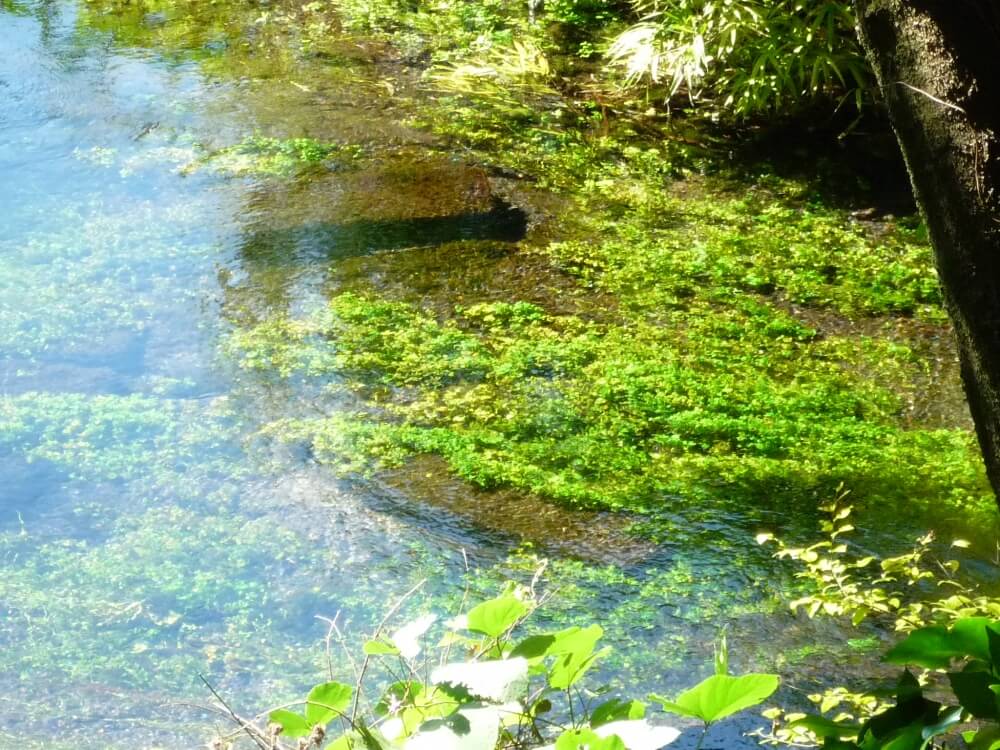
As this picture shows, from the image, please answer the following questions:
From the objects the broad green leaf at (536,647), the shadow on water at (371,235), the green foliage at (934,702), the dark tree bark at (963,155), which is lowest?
the shadow on water at (371,235)

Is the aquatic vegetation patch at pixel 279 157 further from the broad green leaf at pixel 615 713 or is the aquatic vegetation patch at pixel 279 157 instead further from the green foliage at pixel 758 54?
the broad green leaf at pixel 615 713

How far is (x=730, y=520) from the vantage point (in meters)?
3.45

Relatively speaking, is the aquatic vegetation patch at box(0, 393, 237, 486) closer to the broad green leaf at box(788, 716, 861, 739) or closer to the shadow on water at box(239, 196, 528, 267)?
the shadow on water at box(239, 196, 528, 267)

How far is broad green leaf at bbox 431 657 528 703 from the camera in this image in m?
1.21

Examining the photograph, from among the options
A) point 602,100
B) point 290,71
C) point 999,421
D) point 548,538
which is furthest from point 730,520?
point 290,71

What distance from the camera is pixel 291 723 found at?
1316 millimetres

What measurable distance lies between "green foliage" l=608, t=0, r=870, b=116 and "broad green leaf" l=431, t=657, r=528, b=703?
16.8 ft

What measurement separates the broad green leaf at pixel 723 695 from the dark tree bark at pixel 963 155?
2.31ft

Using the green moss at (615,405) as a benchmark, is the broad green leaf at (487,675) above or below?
above

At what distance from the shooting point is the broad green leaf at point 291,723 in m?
1.31

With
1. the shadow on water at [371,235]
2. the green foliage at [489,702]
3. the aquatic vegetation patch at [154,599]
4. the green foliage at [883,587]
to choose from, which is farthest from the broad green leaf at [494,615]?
the shadow on water at [371,235]

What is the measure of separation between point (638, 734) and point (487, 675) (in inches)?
6.7

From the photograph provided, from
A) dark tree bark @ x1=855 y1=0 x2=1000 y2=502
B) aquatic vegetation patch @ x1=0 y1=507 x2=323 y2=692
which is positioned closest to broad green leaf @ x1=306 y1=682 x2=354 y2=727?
dark tree bark @ x1=855 y1=0 x2=1000 y2=502

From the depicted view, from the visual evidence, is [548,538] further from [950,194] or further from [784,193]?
[784,193]
